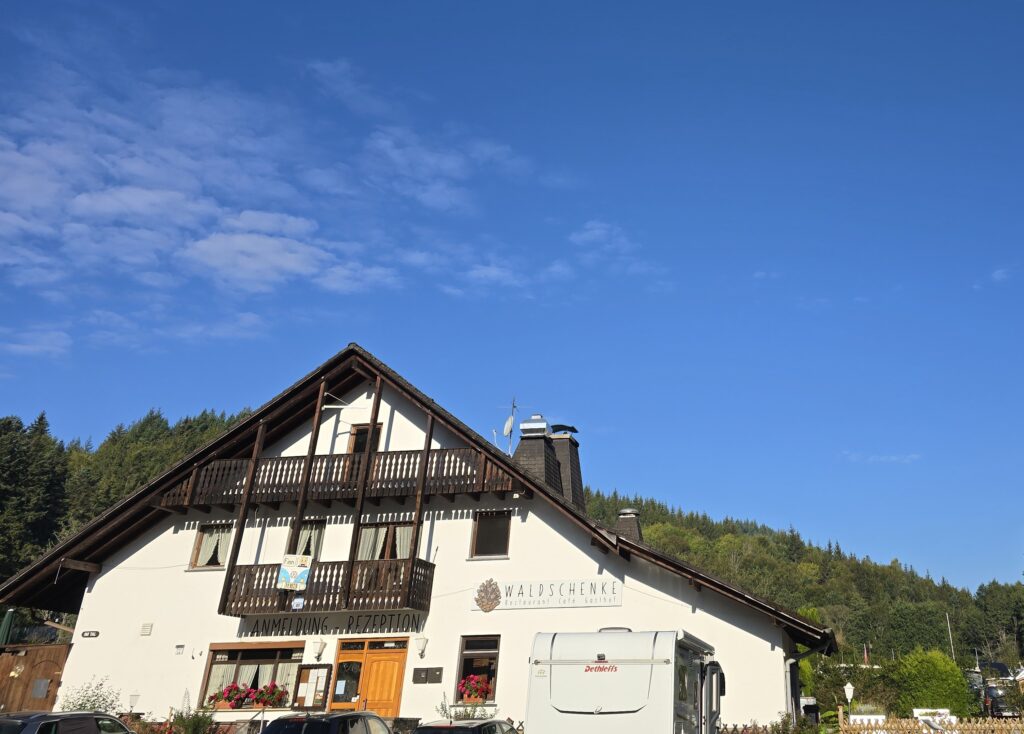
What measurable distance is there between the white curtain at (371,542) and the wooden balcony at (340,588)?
147 centimetres

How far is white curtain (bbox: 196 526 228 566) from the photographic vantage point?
2652cm

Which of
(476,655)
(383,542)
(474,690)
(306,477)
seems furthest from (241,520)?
(474,690)

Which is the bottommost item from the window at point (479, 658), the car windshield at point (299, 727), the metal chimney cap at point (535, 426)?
the car windshield at point (299, 727)

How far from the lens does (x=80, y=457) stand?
119 meters

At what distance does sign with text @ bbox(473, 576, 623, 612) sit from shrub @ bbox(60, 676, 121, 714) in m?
11.0

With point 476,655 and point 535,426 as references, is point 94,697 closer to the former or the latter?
point 476,655

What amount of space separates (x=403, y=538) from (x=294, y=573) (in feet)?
10.7

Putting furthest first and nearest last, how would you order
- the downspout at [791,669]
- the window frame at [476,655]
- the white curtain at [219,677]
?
the white curtain at [219,677] → the window frame at [476,655] → the downspout at [791,669]

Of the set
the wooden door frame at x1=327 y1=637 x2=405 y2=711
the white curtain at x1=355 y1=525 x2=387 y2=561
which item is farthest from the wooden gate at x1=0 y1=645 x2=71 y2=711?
the white curtain at x1=355 y1=525 x2=387 y2=561

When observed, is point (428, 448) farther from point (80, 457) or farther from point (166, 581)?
point (80, 457)

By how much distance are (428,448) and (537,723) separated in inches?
499

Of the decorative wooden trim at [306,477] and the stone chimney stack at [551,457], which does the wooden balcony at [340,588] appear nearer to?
the decorative wooden trim at [306,477]

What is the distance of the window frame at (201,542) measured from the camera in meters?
26.3

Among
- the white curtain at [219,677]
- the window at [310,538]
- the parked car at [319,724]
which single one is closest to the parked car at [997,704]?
the window at [310,538]
